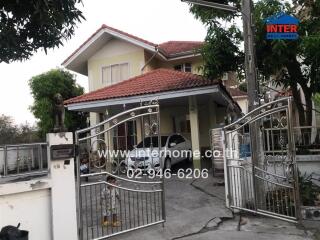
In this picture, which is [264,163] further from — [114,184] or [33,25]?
[33,25]

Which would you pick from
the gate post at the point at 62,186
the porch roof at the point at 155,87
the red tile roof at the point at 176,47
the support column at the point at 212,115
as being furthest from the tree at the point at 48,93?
the gate post at the point at 62,186

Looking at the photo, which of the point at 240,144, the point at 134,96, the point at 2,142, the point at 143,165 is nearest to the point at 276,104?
the point at 240,144

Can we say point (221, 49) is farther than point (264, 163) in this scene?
Yes

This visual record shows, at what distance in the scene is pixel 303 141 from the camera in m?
10.8

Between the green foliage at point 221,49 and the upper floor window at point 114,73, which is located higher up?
the upper floor window at point 114,73

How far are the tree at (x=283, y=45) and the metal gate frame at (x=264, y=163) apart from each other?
9.28 feet

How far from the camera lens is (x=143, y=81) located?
55.9ft

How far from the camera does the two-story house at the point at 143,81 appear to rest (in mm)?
15352

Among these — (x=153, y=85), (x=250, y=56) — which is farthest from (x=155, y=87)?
(x=250, y=56)

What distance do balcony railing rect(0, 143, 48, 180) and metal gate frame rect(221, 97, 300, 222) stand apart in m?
4.13

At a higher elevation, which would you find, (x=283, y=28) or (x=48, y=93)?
(x=48, y=93)

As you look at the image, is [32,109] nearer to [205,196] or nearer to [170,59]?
[170,59]

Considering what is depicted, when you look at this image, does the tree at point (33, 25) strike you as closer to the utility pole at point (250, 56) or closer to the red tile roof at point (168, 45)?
the utility pole at point (250, 56)

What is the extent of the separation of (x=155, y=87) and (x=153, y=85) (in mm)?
473
